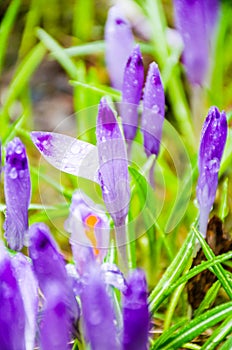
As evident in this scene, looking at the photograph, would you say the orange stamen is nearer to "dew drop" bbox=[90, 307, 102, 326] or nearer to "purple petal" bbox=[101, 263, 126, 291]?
"purple petal" bbox=[101, 263, 126, 291]

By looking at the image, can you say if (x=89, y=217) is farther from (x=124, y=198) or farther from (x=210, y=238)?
(x=210, y=238)

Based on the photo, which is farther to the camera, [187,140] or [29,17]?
[29,17]

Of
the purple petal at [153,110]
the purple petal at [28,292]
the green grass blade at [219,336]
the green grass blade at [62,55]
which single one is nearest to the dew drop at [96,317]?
the purple petal at [28,292]

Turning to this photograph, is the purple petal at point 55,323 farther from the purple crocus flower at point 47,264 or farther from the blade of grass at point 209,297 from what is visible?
the blade of grass at point 209,297

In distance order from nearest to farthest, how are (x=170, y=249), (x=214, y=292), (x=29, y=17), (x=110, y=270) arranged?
(x=110, y=270), (x=214, y=292), (x=170, y=249), (x=29, y=17)

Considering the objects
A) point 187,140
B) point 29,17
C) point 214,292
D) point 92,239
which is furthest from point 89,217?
point 29,17

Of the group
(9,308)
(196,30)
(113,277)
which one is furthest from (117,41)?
(9,308)

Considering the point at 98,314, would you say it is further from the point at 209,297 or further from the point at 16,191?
the point at 209,297
